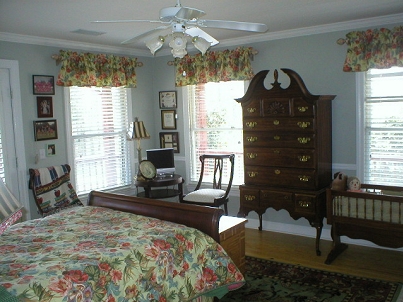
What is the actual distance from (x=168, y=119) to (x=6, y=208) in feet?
10.9

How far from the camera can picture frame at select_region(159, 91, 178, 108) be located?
594cm

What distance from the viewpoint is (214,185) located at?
528 cm

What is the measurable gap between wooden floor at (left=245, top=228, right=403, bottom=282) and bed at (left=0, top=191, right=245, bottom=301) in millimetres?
1408

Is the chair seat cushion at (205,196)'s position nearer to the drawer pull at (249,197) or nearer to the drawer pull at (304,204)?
the drawer pull at (249,197)

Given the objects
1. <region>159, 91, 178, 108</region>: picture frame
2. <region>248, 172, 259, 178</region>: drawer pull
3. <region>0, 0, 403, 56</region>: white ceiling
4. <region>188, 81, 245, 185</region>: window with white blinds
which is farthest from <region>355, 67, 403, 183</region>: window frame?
<region>159, 91, 178, 108</region>: picture frame

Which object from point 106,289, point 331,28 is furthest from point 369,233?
point 106,289

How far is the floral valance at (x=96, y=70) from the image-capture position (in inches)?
192

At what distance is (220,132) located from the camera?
5617 mm

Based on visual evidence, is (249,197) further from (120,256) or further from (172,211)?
(120,256)

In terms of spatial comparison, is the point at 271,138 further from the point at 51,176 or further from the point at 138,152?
the point at 51,176

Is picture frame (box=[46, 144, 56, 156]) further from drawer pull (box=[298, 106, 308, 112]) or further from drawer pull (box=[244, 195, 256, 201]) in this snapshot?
drawer pull (box=[298, 106, 308, 112])

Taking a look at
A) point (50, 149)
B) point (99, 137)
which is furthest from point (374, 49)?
point (50, 149)

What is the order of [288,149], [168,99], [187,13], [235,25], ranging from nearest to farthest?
[187,13]
[235,25]
[288,149]
[168,99]

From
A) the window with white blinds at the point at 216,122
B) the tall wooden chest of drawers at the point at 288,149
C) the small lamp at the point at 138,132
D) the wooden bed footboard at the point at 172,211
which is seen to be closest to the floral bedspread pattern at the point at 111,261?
the wooden bed footboard at the point at 172,211
